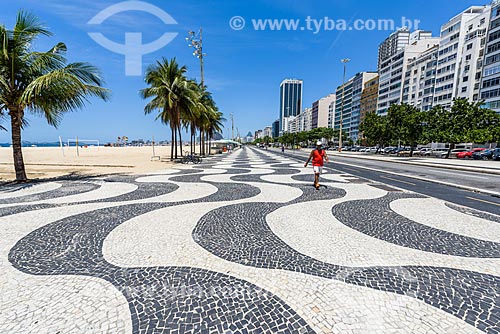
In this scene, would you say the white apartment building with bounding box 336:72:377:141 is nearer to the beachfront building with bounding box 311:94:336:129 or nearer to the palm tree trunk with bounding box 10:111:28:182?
the beachfront building with bounding box 311:94:336:129

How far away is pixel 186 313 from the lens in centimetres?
239

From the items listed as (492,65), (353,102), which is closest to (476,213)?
(492,65)

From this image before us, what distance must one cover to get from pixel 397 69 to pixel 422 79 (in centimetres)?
1364

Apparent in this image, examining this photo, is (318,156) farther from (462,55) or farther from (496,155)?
(462,55)

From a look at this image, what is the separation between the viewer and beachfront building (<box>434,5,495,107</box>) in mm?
55656

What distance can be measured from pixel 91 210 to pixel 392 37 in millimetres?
181205

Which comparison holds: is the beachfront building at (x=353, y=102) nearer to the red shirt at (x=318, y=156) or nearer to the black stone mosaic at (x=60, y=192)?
the red shirt at (x=318, y=156)

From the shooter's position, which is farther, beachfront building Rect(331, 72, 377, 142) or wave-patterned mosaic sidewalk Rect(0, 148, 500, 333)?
beachfront building Rect(331, 72, 377, 142)

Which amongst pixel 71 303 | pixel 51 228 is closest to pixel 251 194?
pixel 51 228

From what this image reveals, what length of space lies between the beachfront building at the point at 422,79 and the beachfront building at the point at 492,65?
59.1 ft

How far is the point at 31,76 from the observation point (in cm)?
902

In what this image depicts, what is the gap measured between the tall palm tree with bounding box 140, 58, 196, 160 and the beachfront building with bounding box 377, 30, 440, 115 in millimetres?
74572

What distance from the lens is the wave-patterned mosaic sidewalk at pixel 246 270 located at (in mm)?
2299

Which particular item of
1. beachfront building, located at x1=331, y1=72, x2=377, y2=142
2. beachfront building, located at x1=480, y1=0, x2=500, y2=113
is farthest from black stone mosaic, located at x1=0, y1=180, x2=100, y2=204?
beachfront building, located at x1=331, y1=72, x2=377, y2=142
